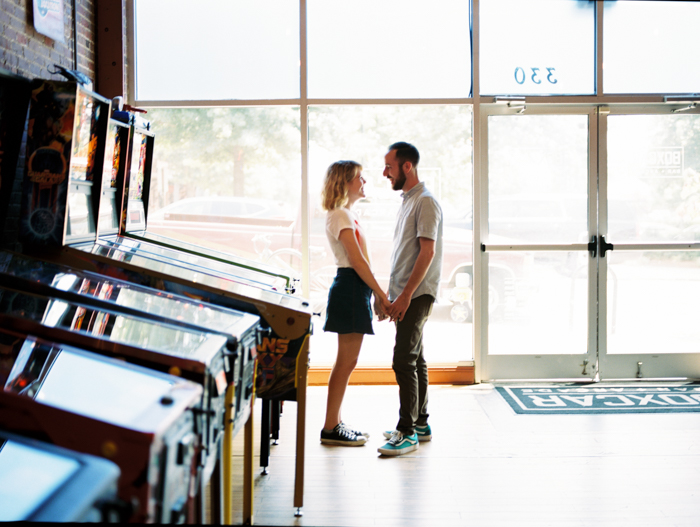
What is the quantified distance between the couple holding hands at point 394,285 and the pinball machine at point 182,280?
0.50 m

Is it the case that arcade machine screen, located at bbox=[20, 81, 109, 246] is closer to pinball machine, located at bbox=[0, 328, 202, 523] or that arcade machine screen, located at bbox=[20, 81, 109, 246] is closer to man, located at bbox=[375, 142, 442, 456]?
pinball machine, located at bbox=[0, 328, 202, 523]

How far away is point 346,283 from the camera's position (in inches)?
115

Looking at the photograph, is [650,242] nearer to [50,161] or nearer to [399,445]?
[399,445]

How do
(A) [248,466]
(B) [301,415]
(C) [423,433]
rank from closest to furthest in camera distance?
(A) [248,466], (B) [301,415], (C) [423,433]

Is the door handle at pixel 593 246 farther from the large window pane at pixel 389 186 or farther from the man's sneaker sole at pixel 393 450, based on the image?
the man's sneaker sole at pixel 393 450

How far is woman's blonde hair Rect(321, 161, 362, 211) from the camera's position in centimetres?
296

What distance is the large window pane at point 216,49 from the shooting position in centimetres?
411

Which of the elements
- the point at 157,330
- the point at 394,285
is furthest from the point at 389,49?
the point at 157,330

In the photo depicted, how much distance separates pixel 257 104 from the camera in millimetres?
4156

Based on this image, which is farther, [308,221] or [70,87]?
[308,221]

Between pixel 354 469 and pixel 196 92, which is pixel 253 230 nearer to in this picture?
pixel 196 92

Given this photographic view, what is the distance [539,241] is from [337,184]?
1957mm

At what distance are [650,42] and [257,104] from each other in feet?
9.12

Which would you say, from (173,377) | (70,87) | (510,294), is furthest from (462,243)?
(173,377)
